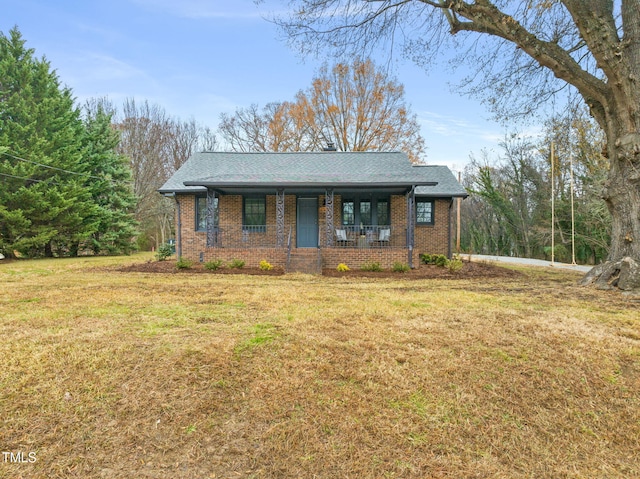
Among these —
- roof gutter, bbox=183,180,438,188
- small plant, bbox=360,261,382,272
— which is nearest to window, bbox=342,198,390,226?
roof gutter, bbox=183,180,438,188

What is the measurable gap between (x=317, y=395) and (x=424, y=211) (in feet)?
44.3

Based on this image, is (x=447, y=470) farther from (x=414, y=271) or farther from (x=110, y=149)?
(x=110, y=149)

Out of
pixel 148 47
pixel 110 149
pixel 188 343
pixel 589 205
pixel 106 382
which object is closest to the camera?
pixel 106 382

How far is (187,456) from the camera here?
2.32 m

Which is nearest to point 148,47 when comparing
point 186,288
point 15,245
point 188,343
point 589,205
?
point 186,288

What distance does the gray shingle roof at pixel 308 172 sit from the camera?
39.7 ft

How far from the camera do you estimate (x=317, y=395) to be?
2.89 m

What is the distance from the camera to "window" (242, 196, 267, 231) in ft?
47.4

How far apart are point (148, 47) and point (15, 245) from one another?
Answer: 11.4 m

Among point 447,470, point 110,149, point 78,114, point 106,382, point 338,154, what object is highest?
point 78,114

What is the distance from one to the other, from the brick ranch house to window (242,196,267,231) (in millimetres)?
40

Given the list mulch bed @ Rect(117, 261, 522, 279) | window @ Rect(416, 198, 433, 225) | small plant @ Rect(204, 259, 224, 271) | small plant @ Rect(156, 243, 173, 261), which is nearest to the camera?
mulch bed @ Rect(117, 261, 522, 279)

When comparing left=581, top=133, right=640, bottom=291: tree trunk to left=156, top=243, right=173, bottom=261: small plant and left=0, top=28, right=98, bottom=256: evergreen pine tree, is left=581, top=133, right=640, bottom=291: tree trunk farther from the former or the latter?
left=0, top=28, right=98, bottom=256: evergreen pine tree

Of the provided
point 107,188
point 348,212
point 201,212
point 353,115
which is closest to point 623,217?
point 348,212
